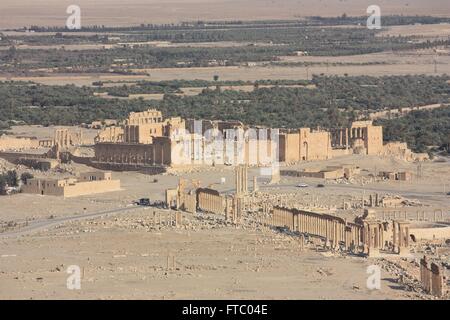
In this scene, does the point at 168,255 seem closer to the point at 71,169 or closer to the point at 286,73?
the point at 71,169

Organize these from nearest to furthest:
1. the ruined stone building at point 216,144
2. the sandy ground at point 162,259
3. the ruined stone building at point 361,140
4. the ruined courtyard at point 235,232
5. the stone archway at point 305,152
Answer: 1. the sandy ground at point 162,259
2. the ruined courtyard at point 235,232
3. the ruined stone building at point 216,144
4. the stone archway at point 305,152
5. the ruined stone building at point 361,140

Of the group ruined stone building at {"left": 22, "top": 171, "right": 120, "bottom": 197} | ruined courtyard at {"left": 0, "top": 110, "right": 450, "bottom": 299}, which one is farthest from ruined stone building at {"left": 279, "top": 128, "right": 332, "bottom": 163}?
ruined stone building at {"left": 22, "top": 171, "right": 120, "bottom": 197}

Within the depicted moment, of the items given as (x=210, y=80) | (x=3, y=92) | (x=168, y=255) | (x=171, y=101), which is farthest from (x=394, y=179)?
(x=210, y=80)

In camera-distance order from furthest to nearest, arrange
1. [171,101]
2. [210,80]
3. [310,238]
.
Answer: [210,80] < [171,101] < [310,238]

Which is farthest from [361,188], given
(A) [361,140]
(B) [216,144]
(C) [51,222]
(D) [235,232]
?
(C) [51,222]

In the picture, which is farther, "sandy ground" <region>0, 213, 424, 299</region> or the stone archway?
the stone archway

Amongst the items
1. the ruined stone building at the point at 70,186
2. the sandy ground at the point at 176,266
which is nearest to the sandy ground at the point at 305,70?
the ruined stone building at the point at 70,186

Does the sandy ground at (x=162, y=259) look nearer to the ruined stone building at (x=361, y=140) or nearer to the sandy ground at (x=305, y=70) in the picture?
the ruined stone building at (x=361, y=140)

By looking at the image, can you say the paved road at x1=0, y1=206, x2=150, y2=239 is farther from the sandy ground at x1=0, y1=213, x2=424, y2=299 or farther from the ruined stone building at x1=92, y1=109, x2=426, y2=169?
the ruined stone building at x1=92, y1=109, x2=426, y2=169

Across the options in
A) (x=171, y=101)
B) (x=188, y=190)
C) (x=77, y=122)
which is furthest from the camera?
(x=171, y=101)

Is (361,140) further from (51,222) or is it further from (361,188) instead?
(51,222)

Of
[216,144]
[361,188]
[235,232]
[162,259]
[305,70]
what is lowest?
[305,70]
